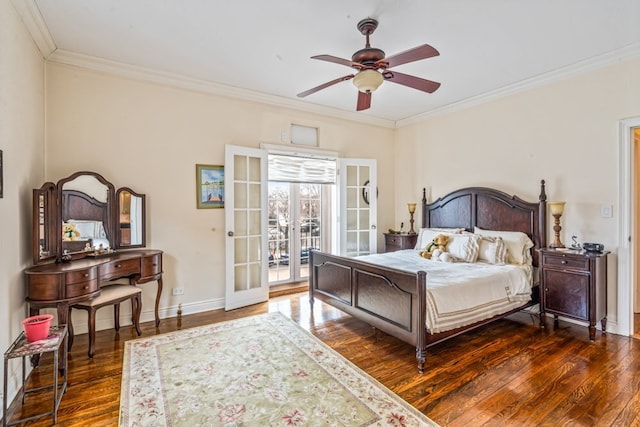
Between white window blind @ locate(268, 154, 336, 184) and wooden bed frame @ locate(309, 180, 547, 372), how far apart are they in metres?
1.43

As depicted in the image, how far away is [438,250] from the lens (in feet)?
13.1

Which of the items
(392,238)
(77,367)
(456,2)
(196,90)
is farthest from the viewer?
(392,238)

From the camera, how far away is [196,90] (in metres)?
3.94

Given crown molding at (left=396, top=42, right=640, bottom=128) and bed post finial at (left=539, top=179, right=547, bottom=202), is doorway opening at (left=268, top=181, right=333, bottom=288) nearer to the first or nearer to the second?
crown molding at (left=396, top=42, right=640, bottom=128)

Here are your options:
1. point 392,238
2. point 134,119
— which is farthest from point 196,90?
point 392,238

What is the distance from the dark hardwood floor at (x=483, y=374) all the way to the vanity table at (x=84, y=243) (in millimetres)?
545

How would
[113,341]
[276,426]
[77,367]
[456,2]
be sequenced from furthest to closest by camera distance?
1. [113,341]
2. [77,367]
3. [456,2]
4. [276,426]

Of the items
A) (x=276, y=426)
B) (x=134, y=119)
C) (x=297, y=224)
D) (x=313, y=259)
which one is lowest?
(x=276, y=426)

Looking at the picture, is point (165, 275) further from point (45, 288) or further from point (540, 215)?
point (540, 215)

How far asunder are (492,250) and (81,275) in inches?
165

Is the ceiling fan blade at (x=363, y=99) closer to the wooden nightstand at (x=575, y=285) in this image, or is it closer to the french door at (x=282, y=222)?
the french door at (x=282, y=222)

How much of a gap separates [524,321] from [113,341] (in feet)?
14.5

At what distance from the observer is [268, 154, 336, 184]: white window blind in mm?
4809

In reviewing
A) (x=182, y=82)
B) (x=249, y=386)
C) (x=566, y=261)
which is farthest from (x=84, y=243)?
(x=566, y=261)
